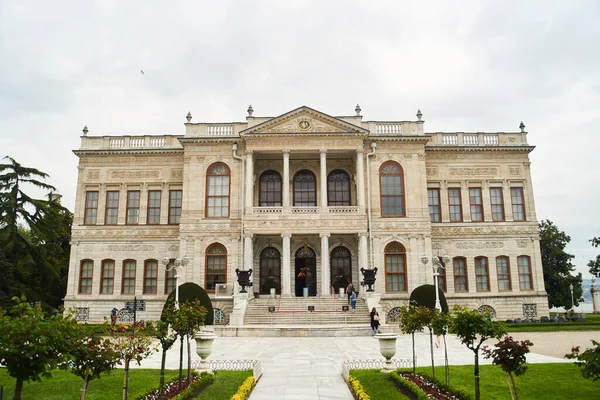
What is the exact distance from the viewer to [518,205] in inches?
1330

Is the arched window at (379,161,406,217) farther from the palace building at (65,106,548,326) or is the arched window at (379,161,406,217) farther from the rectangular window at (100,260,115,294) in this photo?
the rectangular window at (100,260,115,294)

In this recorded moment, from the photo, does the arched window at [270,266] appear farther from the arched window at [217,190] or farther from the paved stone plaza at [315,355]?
the paved stone plaza at [315,355]

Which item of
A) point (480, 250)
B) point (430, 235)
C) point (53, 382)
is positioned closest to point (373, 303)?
point (430, 235)

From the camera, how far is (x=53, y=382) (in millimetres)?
12547

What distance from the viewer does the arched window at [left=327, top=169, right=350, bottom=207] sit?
33.9 meters

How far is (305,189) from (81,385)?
2316 centimetres

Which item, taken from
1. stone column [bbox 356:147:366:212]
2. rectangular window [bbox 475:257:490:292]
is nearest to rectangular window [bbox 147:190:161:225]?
stone column [bbox 356:147:366:212]

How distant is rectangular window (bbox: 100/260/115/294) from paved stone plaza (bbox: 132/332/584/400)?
42.9 feet

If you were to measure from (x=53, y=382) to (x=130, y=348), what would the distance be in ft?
17.9

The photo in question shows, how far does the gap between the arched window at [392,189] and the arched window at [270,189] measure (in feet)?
23.0

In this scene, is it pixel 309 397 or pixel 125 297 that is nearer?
pixel 309 397

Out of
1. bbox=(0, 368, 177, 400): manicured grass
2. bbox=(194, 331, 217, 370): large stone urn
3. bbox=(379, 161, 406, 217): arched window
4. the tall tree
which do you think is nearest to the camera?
bbox=(0, 368, 177, 400): manicured grass

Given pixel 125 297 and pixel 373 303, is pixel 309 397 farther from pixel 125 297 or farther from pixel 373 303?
pixel 125 297

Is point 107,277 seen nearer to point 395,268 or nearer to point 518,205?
point 395,268
